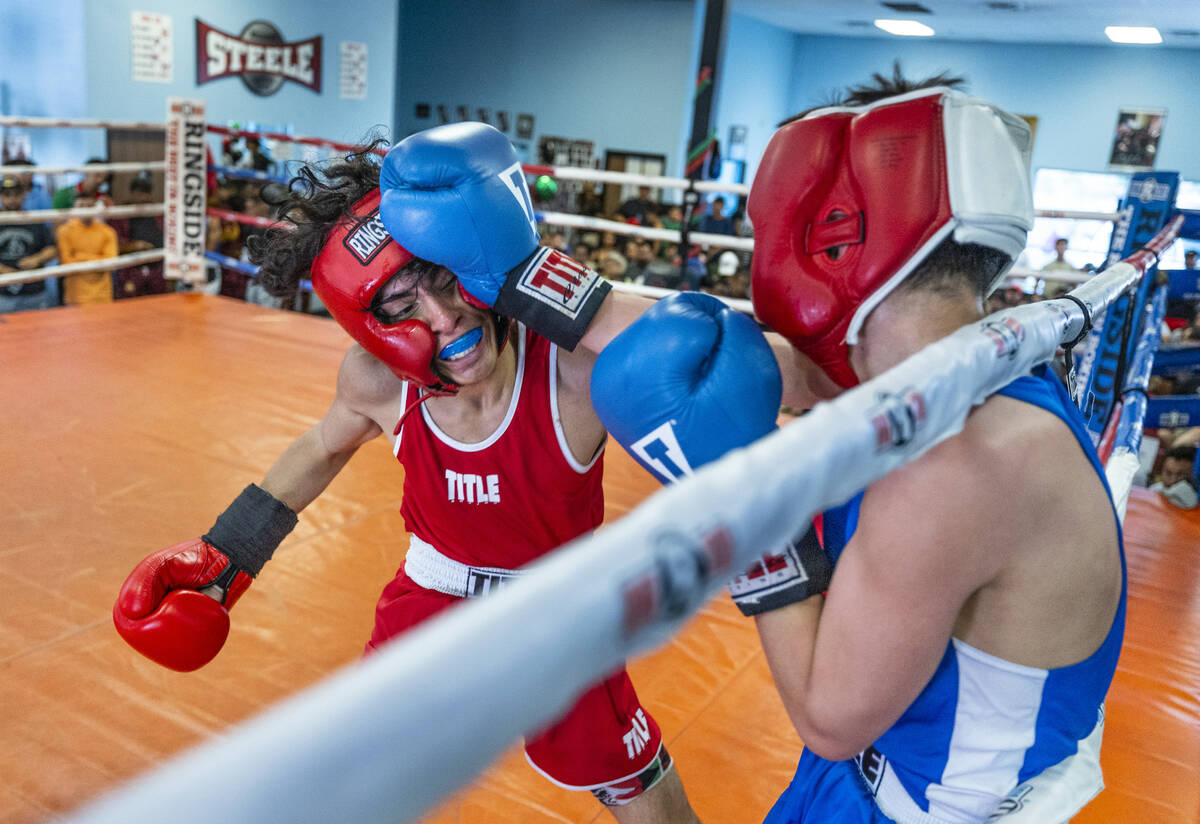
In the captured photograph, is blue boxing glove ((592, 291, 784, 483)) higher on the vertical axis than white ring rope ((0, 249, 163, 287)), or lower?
higher

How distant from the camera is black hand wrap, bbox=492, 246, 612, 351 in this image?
128 centimetres

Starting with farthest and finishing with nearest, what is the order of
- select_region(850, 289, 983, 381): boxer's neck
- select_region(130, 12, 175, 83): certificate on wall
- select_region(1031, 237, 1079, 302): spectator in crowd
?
select_region(1031, 237, 1079, 302): spectator in crowd → select_region(130, 12, 175, 83): certificate on wall → select_region(850, 289, 983, 381): boxer's neck

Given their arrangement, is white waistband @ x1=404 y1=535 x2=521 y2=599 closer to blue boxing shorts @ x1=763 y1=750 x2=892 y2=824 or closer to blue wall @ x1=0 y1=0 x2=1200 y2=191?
blue boxing shorts @ x1=763 y1=750 x2=892 y2=824

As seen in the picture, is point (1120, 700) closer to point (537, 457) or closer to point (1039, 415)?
point (537, 457)

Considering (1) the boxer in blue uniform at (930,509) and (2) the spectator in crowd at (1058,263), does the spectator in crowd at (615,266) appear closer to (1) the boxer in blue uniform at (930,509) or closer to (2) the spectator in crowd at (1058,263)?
(2) the spectator in crowd at (1058,263)

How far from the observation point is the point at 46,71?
6.92 metres

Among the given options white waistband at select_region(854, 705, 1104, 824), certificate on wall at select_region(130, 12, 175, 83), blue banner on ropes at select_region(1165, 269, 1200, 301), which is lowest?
white waistband at select_region(854, 705, 1104, 824)

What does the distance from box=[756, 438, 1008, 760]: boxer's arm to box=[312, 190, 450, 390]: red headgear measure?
73 centimetres

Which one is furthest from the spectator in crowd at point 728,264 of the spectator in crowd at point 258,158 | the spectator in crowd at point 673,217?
the spectator in crowd at point 258,158

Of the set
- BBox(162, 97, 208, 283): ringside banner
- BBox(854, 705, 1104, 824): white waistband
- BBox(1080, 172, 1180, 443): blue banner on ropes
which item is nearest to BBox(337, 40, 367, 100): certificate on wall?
BBox(162, 97, 208, 283): ringside banner

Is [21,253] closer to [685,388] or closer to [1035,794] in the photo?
[685,388]

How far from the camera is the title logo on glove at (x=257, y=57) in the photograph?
7762 mm

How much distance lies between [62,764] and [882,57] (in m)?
13.5

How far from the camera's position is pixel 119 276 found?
239 inches
